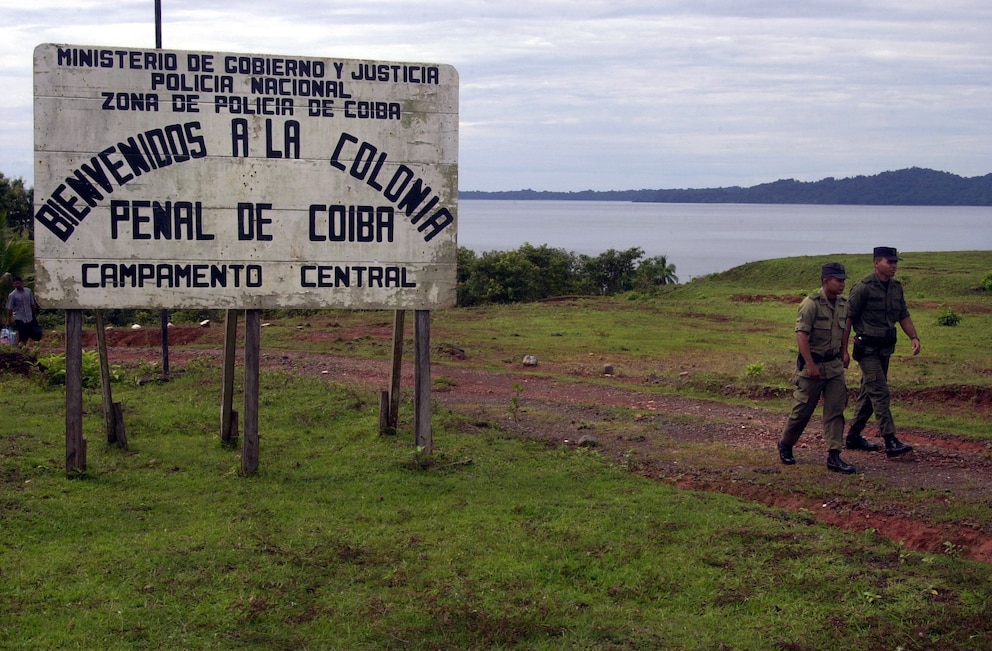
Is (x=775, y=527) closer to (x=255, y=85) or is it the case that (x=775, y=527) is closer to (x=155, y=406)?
(x=255, y=85)

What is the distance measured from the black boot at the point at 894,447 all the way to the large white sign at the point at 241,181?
4.28 meters

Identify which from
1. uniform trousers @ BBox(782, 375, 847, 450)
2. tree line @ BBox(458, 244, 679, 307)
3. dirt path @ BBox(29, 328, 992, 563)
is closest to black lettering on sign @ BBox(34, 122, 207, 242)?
dirt path @ BBox(29, 328, 992, 563)

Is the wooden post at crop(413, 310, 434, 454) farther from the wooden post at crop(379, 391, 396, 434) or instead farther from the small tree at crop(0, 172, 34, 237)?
the small tree at crop(0, 172, 34, 237)

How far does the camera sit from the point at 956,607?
18.5 feet

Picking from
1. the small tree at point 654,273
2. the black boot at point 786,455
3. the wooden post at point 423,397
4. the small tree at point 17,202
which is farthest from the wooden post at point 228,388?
the small tree at point 654,273

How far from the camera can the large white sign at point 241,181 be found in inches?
318

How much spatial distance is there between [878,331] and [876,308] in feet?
0.75

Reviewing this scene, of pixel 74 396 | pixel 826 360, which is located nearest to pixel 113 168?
pixel 74 396

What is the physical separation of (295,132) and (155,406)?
14.7 feet

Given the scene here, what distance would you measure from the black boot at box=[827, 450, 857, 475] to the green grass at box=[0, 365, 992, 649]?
4.68 feet

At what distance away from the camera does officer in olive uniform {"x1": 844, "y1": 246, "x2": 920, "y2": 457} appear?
9297 mm

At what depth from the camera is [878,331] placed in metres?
9.34

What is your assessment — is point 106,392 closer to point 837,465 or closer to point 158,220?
point 158,220

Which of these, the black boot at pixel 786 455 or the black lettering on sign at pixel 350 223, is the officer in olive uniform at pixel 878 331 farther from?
the black lettering on sign at pixel 350 223
